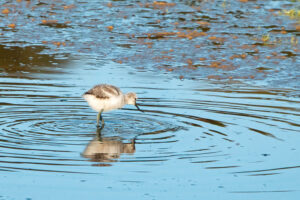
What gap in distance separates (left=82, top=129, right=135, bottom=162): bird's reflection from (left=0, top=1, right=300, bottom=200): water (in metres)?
0.02

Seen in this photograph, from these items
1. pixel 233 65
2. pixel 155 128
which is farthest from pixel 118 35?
pixel 155 128

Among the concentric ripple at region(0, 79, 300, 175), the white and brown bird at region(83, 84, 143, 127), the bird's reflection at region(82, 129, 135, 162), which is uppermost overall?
the white and brown bird at region(83, 84, 143, 127)

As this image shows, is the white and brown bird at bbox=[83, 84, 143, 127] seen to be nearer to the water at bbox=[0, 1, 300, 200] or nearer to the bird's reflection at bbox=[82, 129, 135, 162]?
the water at bbox=[0, 1, 300, 200]

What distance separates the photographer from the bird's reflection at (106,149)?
9492mm

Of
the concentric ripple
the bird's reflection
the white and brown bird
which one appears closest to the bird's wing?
the white and brown bird

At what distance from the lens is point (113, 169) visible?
351 inches

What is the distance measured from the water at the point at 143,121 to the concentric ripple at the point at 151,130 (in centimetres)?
2

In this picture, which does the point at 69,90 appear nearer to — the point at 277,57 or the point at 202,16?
the point at 277,57

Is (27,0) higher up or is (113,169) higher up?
(27,0)

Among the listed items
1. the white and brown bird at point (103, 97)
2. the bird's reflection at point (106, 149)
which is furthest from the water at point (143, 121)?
the white and brown bird at point (103, 97)

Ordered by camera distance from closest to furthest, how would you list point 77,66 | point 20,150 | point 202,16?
point 20,150 < point 77,66 < point 202,16

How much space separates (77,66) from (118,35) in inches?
124

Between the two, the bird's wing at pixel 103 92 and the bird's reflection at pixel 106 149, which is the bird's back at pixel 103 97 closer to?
the bird's wing at pixel 103 92

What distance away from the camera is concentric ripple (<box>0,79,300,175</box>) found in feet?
30.7
